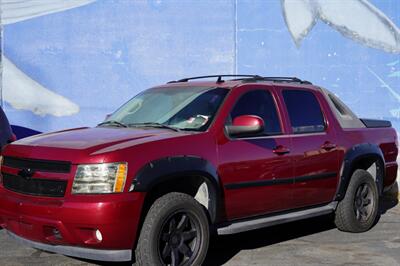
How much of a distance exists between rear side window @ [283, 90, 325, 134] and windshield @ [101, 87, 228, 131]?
89 cm

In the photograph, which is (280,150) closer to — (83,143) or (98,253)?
(83,143)

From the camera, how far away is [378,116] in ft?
37.5

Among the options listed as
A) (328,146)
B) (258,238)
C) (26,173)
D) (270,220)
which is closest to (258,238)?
(258,238)

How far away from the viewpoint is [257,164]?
5.45 m

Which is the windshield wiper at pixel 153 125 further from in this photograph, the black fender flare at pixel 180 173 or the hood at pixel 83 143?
the black fender flare at pixel 180 173

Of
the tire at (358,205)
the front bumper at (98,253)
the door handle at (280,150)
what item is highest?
the door handle at (280,150)

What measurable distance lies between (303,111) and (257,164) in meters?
1.21

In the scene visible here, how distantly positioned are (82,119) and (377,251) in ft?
22.1

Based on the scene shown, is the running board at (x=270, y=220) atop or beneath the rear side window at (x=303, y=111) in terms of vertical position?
beneath

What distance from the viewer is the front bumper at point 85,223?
14.3ft

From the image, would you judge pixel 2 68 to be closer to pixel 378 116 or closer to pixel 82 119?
pixel 82 119

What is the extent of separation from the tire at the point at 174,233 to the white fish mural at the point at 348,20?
23.6ft

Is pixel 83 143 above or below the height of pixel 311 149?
above

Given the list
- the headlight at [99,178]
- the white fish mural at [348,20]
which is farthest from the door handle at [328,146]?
the white fish mural at [348,20]
